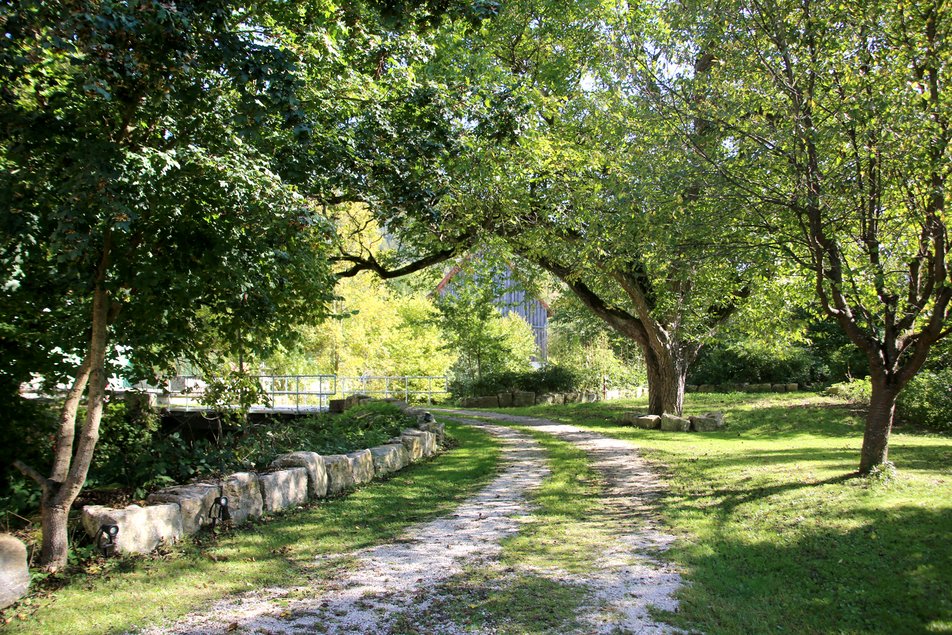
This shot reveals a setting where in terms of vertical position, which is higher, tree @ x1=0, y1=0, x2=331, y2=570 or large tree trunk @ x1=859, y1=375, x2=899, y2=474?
tree @ x1=0, y1=0, x2=331, y2=570

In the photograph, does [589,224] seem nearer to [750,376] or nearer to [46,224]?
[46,224]

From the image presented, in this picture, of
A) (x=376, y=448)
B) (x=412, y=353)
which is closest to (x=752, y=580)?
(x=376, y=448)

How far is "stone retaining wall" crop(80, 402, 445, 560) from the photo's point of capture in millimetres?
5613

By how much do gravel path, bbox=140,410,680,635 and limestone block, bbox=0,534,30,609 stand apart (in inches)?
47.0

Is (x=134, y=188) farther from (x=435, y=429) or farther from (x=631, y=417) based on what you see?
(x=631, y=417)

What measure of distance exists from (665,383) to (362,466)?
10.4m

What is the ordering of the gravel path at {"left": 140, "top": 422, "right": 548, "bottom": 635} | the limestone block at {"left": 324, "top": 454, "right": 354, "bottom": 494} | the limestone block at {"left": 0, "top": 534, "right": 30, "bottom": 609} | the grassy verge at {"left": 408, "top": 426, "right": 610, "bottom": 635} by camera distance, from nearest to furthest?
the gravel path at {"left": 140, "top": 422, "right": 548, "bottom": 635} → the grassy verge at {"left": 408, "top": 426, "right": 610, "bottom": 635} → the limestone block at {"left": 0, "top": 534, "right": 30, "bottom": 609} → the limestone block at {"left": 324, "top": 454, "right": 354, "bottom": 494}

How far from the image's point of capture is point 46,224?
555 centimetres

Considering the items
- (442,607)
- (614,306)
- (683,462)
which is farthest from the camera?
(614,306)

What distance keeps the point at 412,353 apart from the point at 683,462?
2190 cm

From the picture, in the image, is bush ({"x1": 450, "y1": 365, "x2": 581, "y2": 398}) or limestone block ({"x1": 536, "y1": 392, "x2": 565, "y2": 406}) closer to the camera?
limestone block ({"x1": 536, "y1": 392, "x2": 565, "y2": 406})

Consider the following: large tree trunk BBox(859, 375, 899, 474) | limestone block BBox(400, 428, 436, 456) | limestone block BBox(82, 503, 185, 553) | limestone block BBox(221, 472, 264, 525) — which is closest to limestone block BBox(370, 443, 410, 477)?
limestone block BBox(400, 428, 436, 456)

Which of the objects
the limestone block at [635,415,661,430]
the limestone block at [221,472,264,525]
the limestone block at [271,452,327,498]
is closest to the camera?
the limestone block at [221,472,264,525]

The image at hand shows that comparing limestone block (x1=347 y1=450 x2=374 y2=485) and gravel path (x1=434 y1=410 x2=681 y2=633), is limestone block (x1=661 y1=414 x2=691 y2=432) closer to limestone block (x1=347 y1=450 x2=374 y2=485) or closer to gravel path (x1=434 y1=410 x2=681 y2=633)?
gravel path (x1=434 y1=410 x2=681 y2=633)
